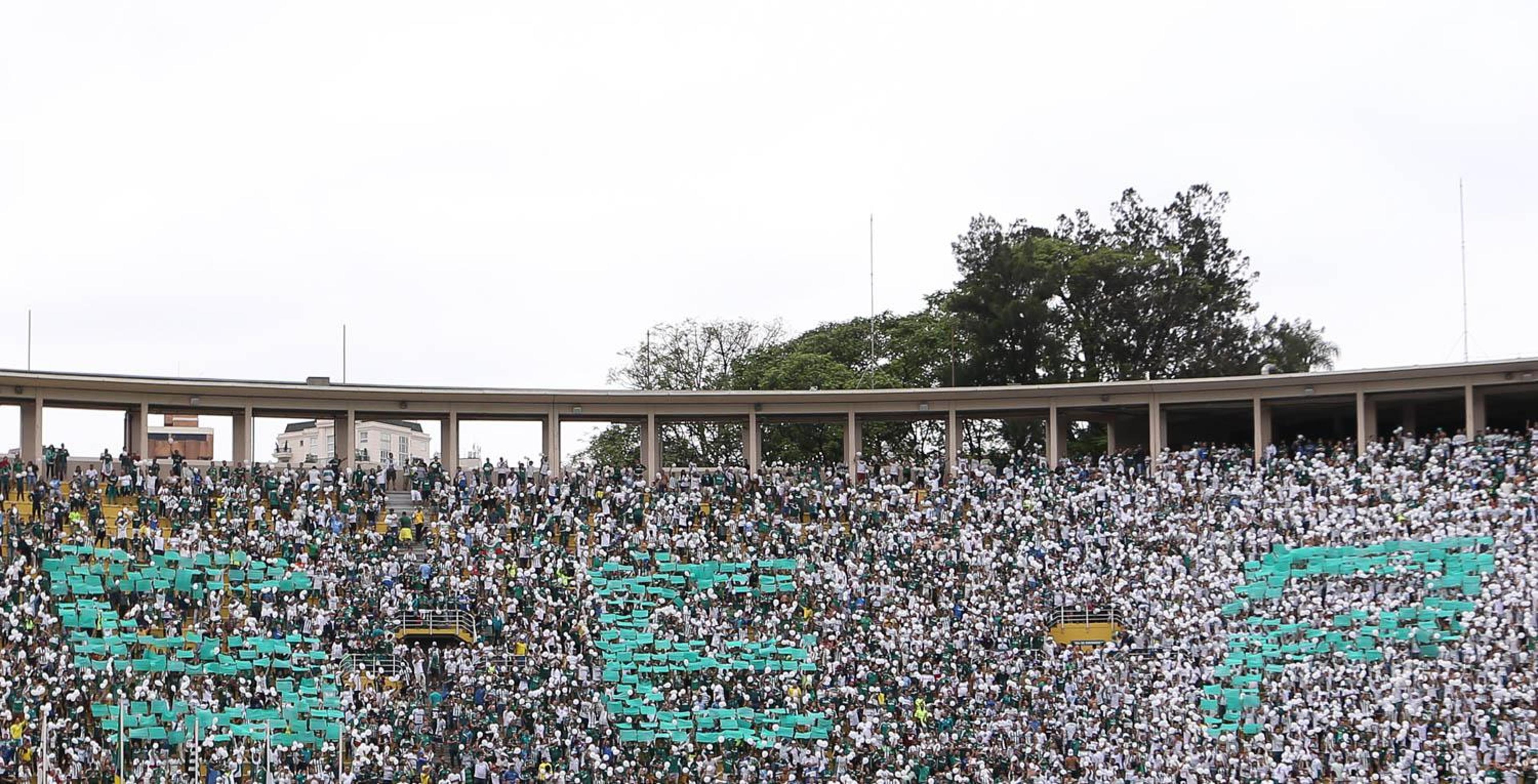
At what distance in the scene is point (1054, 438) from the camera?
48844 mm

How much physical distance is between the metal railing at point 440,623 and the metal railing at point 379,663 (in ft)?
3.98

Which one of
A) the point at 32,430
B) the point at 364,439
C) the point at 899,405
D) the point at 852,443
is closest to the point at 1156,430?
the point at 899,405

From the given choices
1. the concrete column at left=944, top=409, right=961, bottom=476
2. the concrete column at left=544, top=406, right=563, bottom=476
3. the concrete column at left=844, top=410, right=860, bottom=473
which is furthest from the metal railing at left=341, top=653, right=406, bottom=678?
the concrete column at left=944, top=409, right=961, bottom=476

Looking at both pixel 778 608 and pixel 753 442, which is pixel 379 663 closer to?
pixel 778 608

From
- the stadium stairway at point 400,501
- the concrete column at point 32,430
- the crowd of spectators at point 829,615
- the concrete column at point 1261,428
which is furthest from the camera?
the concrete column at point 1261,428

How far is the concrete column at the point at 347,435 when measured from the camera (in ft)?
152

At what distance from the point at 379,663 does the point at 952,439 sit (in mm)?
17757

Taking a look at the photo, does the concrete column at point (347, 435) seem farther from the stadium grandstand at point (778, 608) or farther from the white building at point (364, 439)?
the white building at point (364, 439)

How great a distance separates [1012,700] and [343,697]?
12.8m

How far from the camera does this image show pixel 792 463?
61.1m

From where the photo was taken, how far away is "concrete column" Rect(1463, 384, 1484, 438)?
44.1 metres

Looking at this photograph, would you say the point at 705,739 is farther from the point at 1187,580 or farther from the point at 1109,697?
the point at 1187,580

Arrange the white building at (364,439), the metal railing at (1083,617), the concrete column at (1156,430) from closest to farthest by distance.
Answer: the metal railing at (1083,617)
the concrete column at (1156,430)
the white building at (364,439)

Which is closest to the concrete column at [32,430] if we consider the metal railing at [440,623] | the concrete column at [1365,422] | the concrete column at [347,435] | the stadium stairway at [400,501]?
the concrete column at [347,435]
